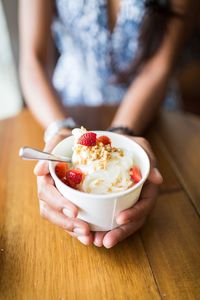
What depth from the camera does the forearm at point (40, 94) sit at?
84 centimetres

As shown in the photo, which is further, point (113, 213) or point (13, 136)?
point (13, 136)

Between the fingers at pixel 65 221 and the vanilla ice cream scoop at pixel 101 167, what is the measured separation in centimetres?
6

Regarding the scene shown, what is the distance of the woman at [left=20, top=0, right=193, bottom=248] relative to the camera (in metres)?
0.88

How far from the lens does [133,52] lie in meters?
1.11

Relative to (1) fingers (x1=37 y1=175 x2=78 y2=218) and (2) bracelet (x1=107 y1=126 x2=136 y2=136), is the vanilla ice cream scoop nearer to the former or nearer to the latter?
(1) fingers (x1=37 y1=175 x2=78 y2=218)

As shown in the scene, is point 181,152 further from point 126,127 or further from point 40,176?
point 40,176

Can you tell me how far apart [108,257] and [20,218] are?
193mm

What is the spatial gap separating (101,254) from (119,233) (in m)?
0.05

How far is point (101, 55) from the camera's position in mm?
1128

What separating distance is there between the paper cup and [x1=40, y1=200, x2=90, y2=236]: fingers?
0.01 meters

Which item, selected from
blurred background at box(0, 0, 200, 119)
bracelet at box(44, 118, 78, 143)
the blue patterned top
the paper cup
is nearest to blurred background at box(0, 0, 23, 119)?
blurred background at box(0, 0, 200, 119)

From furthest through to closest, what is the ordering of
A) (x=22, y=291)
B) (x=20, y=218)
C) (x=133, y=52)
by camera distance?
(x=133, y=52), (x=20, y=218), (x=22, y=291)

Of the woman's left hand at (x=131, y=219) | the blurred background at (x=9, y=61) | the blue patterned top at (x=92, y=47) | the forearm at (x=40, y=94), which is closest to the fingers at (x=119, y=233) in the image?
the woman's left hand at (x=131, y=219)

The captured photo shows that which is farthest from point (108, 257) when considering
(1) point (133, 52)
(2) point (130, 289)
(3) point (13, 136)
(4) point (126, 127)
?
(1) point (133, 52)
